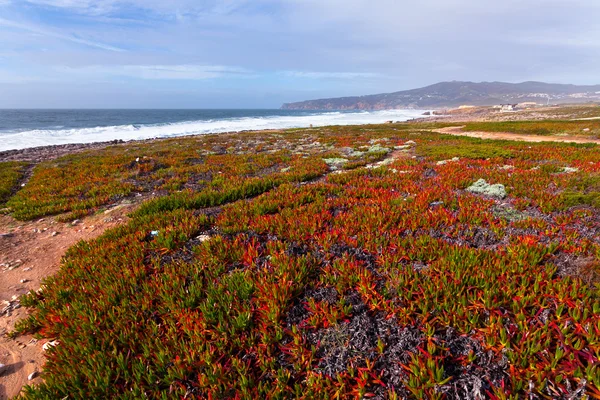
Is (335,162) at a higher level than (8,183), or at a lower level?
higher

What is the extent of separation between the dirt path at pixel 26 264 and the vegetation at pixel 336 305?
0.32 m

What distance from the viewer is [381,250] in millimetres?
4953

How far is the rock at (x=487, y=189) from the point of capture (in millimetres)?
7977

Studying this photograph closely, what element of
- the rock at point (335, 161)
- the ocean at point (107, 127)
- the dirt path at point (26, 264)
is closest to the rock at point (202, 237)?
the dirt path at point (26, 264)

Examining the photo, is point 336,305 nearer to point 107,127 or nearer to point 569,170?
point 569,170

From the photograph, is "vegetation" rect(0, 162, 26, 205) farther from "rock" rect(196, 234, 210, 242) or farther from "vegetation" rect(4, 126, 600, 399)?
"rock" rect(196, 234, 210, 242)

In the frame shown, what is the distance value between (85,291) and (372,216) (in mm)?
5538

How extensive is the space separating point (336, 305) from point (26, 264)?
23.2 feet

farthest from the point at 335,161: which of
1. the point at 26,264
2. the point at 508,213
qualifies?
the point at 26,264

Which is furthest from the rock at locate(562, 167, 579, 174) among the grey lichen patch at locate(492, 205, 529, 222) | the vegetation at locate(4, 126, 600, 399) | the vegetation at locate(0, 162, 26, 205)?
the vegetation at locate(0, 162, 26, 205)

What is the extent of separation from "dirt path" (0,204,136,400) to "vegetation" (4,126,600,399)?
1.04 feet

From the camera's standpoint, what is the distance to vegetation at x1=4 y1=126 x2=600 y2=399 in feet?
9.37

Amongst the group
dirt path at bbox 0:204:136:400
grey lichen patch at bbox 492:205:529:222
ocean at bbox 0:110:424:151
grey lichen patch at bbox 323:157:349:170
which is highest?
ocean at bbox 0:110:424:151

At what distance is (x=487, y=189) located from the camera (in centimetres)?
834
